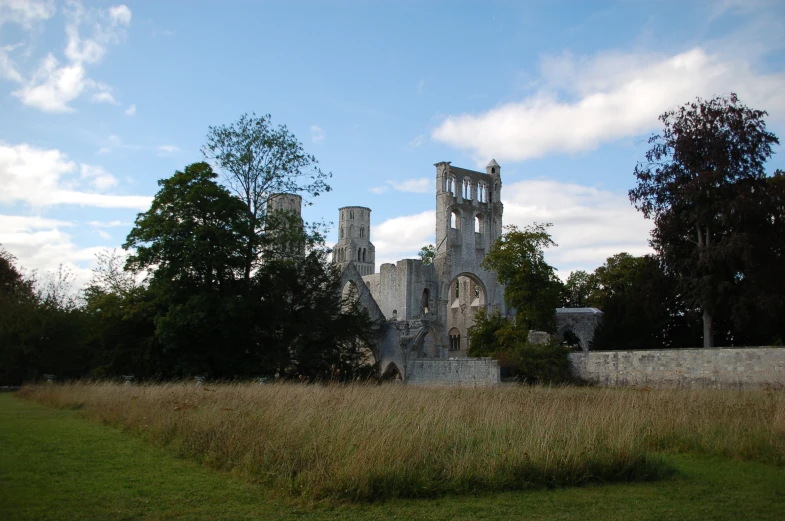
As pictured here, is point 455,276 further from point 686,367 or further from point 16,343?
point 16,343

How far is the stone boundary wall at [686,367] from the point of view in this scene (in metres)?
21.9

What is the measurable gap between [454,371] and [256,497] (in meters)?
22.4

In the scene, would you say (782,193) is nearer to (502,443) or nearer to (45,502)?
(502,443)

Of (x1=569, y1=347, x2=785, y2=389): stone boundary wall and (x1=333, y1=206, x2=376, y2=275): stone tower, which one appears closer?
(x1=569, y1=347, x2=785, y2=389): stone boundary wall

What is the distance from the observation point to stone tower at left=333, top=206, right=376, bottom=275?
311 ft

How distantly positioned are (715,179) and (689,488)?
22.7 metres

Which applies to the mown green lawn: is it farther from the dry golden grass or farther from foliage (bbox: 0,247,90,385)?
foliage (bbox: 0,247,90,385)

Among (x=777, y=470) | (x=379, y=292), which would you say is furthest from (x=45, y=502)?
(x=379, y=292)

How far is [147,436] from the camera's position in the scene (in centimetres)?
1004

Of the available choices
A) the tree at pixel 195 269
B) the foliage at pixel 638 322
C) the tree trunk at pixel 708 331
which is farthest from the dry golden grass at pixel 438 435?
the foliage at pixel 638 322

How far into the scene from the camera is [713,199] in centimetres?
2806

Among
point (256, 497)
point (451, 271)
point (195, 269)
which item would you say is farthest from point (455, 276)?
point (256, 497)

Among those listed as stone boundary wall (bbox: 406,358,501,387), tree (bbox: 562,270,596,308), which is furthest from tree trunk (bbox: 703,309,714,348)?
tree (bbox: 562,270,596,308)

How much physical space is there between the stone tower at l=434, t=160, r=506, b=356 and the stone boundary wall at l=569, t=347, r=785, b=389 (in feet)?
65.2
